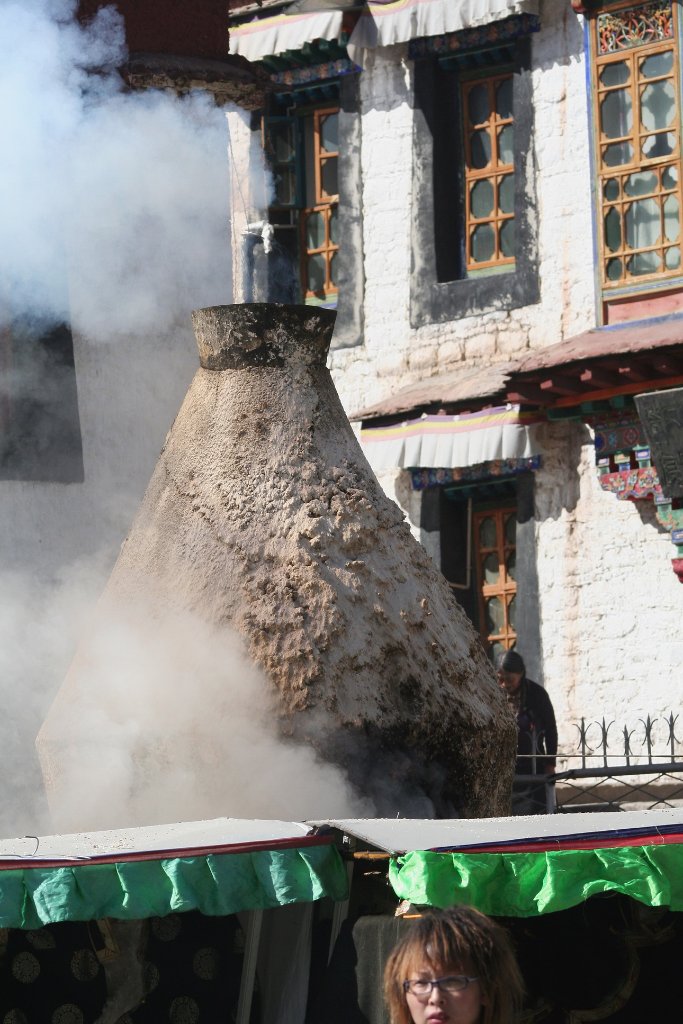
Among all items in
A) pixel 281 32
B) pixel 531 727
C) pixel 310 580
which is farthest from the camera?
pixel 281 32

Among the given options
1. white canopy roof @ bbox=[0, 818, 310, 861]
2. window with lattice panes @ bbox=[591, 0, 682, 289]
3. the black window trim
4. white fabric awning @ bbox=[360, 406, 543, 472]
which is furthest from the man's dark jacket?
white canopy roof @ bbox=[0, 818, 310, 861]

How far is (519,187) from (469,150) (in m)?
0.67

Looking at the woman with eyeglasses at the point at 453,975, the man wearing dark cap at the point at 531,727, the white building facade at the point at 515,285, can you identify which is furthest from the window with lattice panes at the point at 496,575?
the woman with eyeglasses at the point at 453,975

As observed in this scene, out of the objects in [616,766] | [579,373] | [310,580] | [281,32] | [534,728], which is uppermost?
[281,32]

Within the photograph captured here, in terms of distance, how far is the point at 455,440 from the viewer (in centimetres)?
1411

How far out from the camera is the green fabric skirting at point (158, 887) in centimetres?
505

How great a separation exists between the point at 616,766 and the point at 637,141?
163 inches

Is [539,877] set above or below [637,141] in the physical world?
below

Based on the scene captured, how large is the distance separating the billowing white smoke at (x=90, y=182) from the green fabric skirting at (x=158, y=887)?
4228mm

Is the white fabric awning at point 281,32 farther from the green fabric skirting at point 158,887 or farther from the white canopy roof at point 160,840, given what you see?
the green fabric skirting at point 158,887

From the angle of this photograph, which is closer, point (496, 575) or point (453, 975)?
point (453, 975)

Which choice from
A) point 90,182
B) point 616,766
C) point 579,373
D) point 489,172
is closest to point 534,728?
point 616,766

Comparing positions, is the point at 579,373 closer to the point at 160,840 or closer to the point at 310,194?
the point at 310,194

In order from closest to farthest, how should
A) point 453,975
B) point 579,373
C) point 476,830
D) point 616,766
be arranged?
point 453,975 < point 476,830 < point 616,766 < point 579,373
